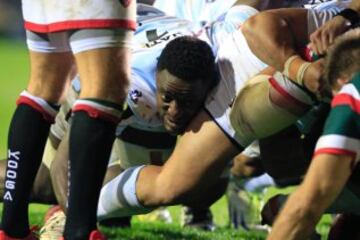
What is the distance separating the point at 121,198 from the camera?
5348 mm

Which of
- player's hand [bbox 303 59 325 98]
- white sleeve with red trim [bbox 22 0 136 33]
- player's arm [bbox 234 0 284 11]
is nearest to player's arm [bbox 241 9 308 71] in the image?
player's hand [bbox 303 59 325 98]

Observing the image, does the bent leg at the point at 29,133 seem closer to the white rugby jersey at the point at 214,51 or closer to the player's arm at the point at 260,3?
the white rugby jersey at the point at 214,51

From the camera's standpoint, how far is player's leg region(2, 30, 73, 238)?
15.1ft

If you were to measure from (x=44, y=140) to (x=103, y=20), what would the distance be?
1.93 ft

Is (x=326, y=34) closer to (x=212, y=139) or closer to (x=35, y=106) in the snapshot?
(x=212, y=139)

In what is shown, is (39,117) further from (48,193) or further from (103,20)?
(48,193)

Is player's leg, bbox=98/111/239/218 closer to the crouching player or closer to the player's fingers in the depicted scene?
the crouching player

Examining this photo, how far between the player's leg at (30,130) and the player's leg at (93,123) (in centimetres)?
32

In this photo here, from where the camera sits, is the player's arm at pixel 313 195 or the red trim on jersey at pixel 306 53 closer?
the player's arm at pixel 313 195

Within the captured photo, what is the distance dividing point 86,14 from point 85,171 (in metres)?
0.56

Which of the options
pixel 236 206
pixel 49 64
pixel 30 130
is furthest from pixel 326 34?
pixel 236 206

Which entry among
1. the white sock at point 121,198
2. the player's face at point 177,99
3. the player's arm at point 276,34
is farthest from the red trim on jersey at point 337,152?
the white sock at point 121,198

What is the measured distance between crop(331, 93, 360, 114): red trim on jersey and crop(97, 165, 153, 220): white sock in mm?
1690

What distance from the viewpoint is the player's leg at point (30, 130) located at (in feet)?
15.1
